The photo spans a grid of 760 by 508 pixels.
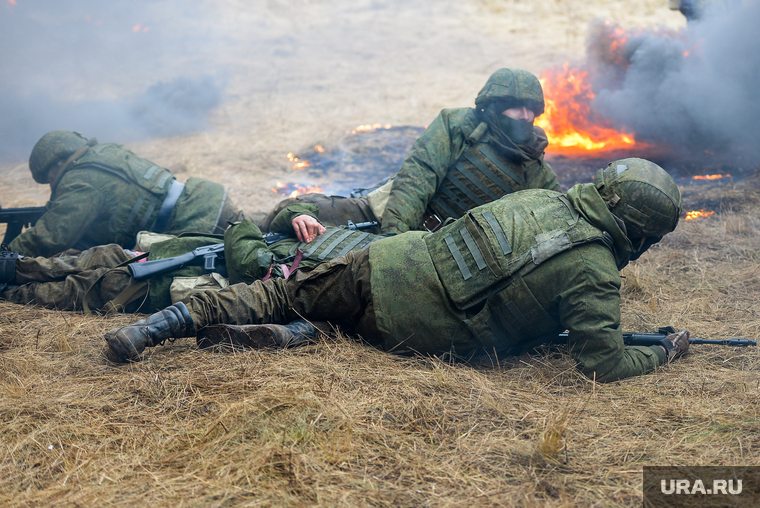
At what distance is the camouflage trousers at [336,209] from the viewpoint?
471 cm

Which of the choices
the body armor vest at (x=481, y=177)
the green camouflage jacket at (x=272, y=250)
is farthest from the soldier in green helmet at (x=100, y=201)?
the body armor vest at (x=481, y=177)

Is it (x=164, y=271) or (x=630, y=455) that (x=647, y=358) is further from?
(x=164, y=271)

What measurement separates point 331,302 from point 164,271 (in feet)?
4.62

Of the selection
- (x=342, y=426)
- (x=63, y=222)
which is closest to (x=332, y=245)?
(x=342, y=426)

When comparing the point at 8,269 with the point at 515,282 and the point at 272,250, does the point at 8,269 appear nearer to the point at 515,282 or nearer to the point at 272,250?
the point at 272,250

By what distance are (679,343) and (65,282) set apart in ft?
13.8

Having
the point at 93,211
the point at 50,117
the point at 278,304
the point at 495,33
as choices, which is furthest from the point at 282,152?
the point at 495,33

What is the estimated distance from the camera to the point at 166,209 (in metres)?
5.17

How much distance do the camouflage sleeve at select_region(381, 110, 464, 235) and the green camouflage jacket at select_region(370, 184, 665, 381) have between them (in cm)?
117

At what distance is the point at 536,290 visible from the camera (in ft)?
9.64

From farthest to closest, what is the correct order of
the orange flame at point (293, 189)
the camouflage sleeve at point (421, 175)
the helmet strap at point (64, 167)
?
the orange flame at point (293, 189)
the helmet strap at point (64, 167)
the camouflage sleeve at point (421, 175)

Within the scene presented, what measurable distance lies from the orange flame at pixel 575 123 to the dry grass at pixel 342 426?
672cm

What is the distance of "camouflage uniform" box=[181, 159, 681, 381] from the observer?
290 centimetres

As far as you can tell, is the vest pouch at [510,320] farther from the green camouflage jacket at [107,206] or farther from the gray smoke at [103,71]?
the gray smoke at [103,71]
